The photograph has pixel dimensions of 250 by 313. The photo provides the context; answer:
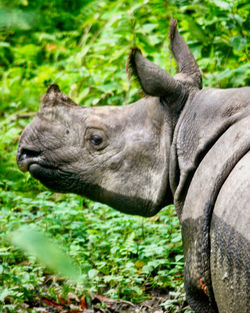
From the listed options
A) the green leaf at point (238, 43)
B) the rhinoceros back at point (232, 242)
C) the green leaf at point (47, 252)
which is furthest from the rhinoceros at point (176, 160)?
→ the green leaf at point (47, 252)

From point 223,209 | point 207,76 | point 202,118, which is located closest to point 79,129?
point 202,118

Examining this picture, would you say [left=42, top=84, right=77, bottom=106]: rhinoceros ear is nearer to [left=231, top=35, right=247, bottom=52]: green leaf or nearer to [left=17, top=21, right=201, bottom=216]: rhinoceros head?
[left=17, top=21, right=201, bottom=216]: rhinoceros head

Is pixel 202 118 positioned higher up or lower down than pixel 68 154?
higher up

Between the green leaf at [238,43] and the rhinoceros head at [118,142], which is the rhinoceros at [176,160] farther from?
the green leaf at [238,43]

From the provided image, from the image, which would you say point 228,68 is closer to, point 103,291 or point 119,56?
point 119,56

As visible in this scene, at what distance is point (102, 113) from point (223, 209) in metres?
1.50

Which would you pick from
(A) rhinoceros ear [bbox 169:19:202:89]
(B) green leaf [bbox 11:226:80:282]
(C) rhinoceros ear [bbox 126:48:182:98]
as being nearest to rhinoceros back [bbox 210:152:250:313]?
(C) rhinoceros ear [bbox 126:48:182:98]

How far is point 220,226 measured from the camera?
313 cm

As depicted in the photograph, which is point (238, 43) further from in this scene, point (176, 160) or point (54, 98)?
point (176, 160)

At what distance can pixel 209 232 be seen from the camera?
3.28m

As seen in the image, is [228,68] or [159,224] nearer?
[159,224]

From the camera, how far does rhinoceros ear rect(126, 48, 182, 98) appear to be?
3891 millimetres

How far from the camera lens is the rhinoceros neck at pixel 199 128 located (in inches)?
142

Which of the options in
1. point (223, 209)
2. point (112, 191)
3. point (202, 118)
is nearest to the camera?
point (223, 209)
